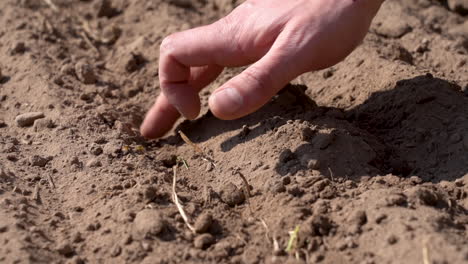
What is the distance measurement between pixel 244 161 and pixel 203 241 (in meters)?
0.54

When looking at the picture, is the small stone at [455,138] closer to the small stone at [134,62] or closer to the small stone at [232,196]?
the small stone at [232,196]

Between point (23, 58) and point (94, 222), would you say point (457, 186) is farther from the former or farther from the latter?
point (23, 58)

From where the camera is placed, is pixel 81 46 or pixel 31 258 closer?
pixel 31 258

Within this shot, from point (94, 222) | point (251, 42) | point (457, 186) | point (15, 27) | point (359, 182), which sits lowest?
point (457, 186)

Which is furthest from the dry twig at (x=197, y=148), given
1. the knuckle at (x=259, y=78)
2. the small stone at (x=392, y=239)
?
the small stone at (x=392, y=239)

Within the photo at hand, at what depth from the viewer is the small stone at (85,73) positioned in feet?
10.5

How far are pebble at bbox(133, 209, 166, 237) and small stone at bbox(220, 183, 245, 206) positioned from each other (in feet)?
0.88

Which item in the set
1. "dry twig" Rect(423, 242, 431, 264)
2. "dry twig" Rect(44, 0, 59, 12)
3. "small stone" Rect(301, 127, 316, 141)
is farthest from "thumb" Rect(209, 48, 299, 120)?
"dry twig" Rect(44, 0, 59, 12)

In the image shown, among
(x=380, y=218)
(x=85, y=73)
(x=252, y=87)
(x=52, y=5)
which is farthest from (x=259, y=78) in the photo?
(x=52, y=5)

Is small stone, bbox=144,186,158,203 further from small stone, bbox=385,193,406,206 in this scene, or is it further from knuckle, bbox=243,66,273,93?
small stone, bbox=385,193,406,206

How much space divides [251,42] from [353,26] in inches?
16.1

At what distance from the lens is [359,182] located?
7.18 feet

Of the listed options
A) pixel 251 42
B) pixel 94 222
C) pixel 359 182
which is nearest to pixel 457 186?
pixel 359 182

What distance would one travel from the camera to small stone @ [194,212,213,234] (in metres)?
2.02
